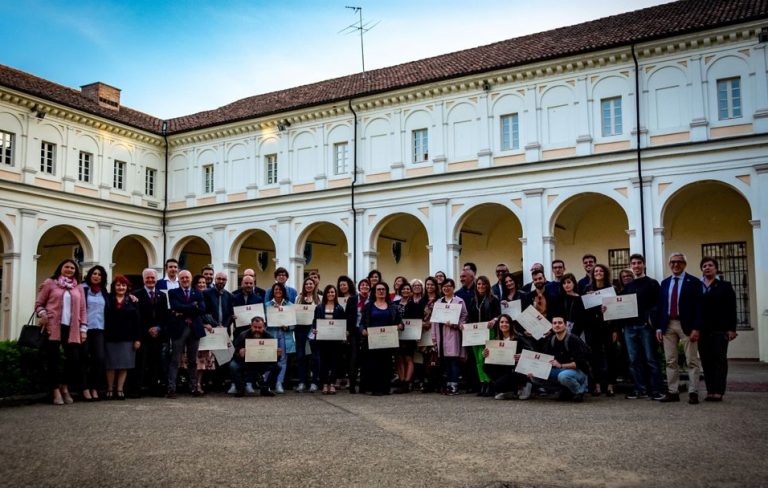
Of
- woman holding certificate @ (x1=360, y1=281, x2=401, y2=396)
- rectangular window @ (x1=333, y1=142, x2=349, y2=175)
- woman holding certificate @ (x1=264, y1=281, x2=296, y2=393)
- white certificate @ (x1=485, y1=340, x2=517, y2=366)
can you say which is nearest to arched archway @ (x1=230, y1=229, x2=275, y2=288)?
rectangular window @ (x1=333, y1=142, x2=349, y2=175)

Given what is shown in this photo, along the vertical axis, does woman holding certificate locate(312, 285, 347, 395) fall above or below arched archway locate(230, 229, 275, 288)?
below

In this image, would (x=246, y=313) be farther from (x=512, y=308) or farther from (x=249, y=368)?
(x=512, y=308)

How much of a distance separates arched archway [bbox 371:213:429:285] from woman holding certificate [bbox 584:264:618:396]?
1746cm

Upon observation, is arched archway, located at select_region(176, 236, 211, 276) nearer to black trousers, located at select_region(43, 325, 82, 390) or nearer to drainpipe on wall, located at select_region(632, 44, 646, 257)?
drainpipe on wall, located at select_region(632, 44, 646, 257)

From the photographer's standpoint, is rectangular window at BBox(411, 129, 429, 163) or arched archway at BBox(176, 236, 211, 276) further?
arched archway at BBox(176, 236, 211, 276)

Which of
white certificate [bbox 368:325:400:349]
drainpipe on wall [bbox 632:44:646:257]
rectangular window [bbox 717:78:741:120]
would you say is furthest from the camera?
drainpipe on wall [bbox 632:44:646:257]

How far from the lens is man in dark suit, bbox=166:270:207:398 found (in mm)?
10938

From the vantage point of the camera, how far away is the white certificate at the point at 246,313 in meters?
11.6

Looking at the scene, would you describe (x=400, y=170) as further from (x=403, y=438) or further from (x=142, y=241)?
(x=403, y=438)

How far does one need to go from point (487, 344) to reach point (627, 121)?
13.0 meters

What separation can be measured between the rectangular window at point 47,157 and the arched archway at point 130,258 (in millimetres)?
5955

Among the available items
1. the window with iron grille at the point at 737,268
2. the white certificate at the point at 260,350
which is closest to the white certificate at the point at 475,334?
the white certificate at the point at 260,350

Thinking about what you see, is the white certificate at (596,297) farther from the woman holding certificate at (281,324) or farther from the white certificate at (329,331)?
the woman holding certificate at (281,324)

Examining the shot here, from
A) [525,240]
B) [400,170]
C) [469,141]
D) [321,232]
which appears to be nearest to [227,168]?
[321,232]
